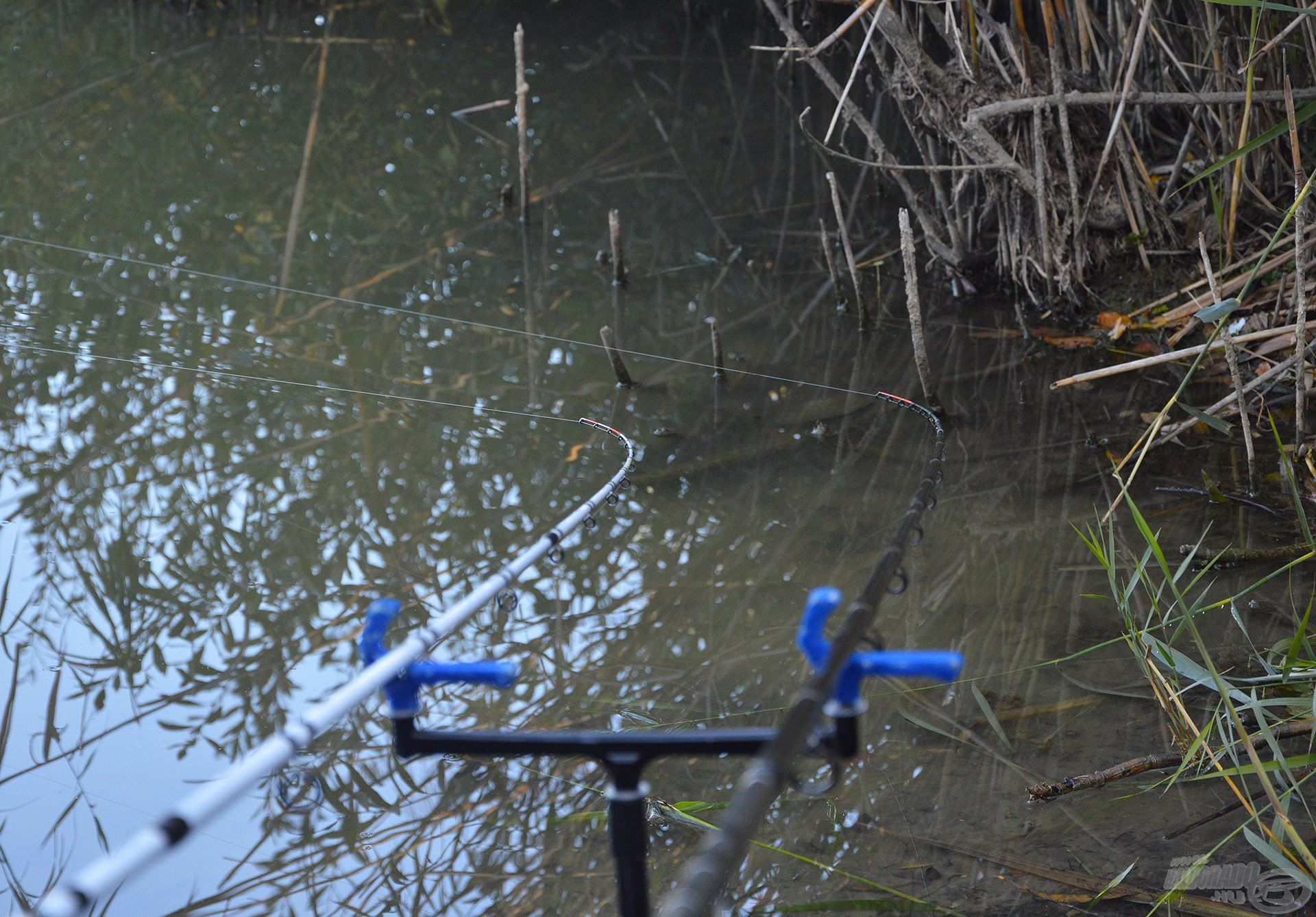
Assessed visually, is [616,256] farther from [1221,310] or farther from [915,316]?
[1221,310]

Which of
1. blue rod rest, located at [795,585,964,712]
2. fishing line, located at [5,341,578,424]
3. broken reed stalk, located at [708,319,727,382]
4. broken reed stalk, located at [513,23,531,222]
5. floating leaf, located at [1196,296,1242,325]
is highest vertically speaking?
broken reed stalk, located at [513,23,531,222]

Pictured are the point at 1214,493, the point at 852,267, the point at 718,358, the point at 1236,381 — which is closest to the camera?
the point at 1236,381

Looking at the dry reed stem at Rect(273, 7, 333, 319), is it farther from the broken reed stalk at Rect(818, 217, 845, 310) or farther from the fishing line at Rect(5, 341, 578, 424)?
the broken reed stalk at Rect(818, 217, 845, 310)

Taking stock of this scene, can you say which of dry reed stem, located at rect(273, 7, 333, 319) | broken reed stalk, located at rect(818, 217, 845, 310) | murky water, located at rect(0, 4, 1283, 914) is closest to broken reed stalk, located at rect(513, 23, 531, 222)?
murky water, located at rect(0, 4, 1283, 914)

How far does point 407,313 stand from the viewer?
4781 mm

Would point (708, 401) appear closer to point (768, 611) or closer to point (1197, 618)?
point (768, 611)

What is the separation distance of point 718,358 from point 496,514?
127 centimetres

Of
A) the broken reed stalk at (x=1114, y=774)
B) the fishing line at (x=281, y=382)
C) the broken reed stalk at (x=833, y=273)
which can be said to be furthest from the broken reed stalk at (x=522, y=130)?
the broken reed stalk at (x=1114, y=774)

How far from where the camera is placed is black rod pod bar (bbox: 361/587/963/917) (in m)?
1.04

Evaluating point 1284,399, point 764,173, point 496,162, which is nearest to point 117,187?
point 496,162

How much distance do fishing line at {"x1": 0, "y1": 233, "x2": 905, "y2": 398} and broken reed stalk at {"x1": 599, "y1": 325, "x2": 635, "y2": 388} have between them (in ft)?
0.19

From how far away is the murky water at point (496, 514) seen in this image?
212 centimetres

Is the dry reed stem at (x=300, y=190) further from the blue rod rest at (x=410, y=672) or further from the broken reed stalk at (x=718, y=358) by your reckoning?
the blue rod rest at (x=410, y=672)

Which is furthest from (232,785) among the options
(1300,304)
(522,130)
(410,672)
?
(522,130)
